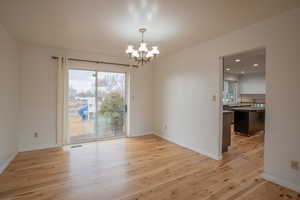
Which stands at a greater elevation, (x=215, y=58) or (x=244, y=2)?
(x=244, y=2)

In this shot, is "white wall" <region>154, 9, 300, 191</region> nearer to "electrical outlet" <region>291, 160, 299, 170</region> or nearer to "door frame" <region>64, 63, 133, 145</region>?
"electrical outlet" <region>291, 160, 299, 170</region>

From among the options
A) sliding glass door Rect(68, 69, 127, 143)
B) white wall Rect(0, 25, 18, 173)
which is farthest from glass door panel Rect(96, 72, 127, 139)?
white wall Rect(0, 25, 18, 173)

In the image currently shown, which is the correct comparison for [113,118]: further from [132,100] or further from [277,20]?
[277,20]

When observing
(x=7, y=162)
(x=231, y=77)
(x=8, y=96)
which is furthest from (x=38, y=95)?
(x=231, y=77)

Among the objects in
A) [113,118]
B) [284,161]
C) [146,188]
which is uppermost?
[113,118]

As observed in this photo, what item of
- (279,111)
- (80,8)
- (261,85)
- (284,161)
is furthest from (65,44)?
(261,85)

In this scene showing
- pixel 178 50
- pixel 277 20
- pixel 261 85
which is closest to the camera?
pixel 277 20

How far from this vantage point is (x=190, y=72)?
3875 mm

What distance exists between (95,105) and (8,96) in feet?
6.45

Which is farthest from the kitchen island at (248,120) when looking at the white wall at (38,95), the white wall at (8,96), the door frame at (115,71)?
the white wall at (8,96)

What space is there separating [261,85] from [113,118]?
7.96 metres

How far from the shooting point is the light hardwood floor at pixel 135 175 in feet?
6.86

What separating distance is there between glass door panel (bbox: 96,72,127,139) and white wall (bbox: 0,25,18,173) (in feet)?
6.24

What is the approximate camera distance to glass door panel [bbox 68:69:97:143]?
4270 millimetres
